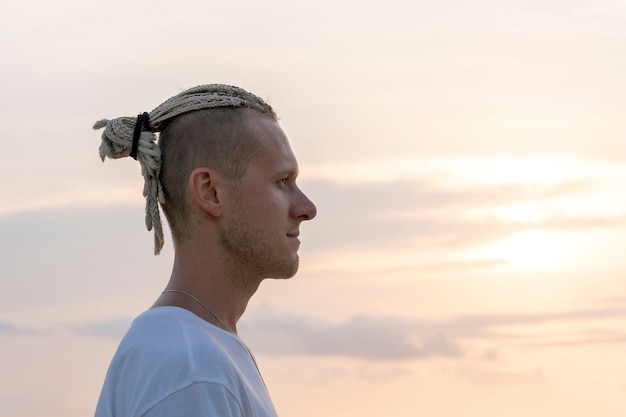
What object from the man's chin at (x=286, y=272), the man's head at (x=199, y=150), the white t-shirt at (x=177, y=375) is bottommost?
the white t-shirt at (x=177, y=375)

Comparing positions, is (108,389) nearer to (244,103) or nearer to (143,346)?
(143,346)

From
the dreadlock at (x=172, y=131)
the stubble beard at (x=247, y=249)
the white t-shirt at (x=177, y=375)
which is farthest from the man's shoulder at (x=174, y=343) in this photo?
the dreadlock at (x=172, y=131)

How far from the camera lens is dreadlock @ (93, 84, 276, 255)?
6.07 metres

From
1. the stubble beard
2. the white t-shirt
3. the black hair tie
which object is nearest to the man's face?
the stubble beard

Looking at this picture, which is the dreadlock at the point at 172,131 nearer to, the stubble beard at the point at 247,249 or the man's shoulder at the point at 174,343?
the stubble beard at the point at 247,249

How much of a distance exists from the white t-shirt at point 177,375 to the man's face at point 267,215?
47cm

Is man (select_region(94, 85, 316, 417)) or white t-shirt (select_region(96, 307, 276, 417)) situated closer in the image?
white t-shirt (select_region(96, 307, 276, 417))

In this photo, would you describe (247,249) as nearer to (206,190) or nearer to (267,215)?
(267,215)

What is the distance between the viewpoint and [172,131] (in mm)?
6215

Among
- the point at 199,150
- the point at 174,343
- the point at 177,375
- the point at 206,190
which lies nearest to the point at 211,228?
the point at 206,190

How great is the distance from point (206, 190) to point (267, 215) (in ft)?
1.11

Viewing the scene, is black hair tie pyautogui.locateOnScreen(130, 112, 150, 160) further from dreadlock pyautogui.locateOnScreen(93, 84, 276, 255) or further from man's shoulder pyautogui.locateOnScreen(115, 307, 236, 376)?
man's shoulder pyautogui.locateOnScreen(115, 307, 236, 376)

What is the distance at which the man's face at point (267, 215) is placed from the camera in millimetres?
5879

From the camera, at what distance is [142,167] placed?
20.5ft
